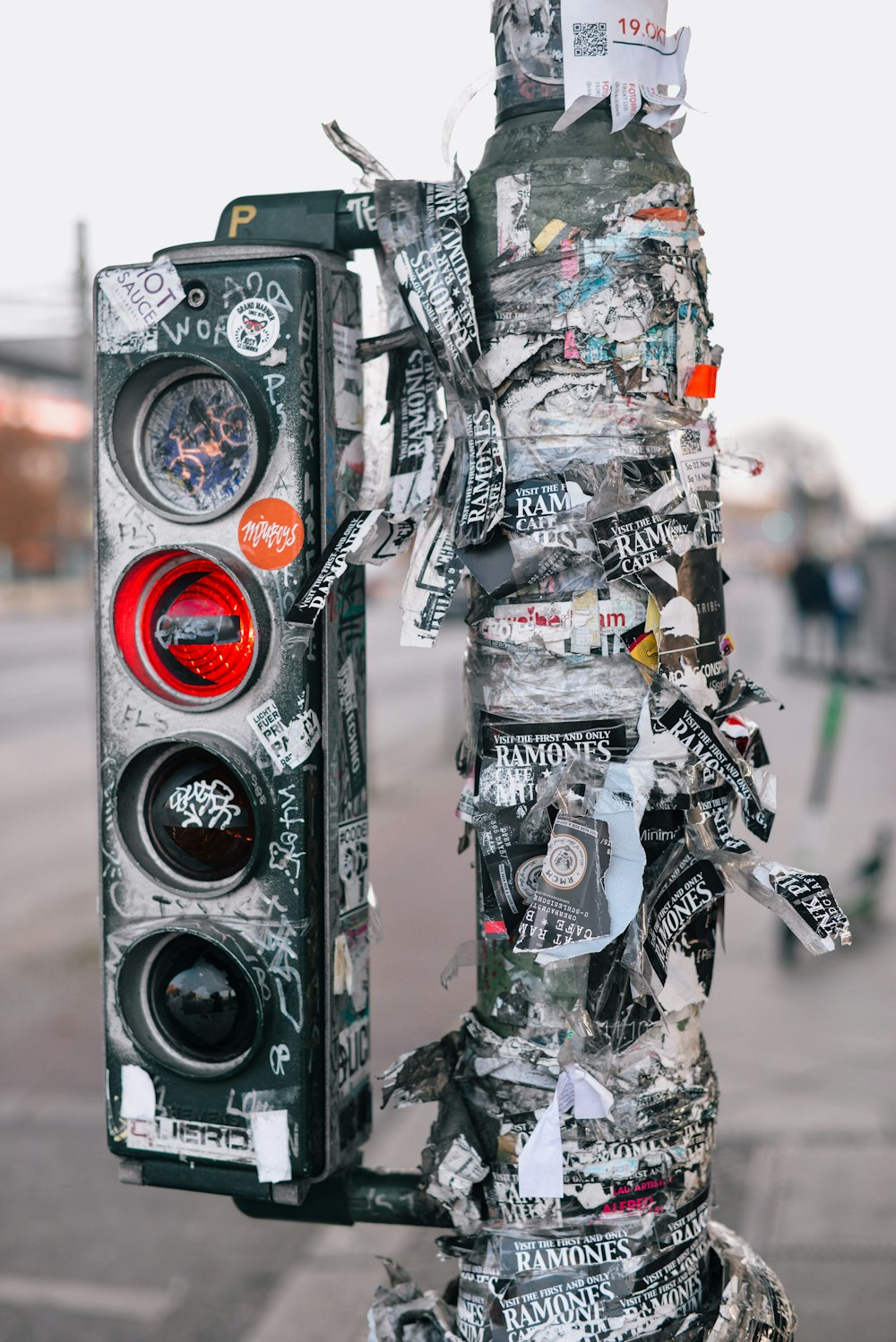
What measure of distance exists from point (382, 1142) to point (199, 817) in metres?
3.15

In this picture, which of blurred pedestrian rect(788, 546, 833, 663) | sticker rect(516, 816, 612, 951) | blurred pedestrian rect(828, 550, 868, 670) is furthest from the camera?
blurred pedestrian rect(788, 546, 833, 663)

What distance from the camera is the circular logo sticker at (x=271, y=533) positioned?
1.83 metres

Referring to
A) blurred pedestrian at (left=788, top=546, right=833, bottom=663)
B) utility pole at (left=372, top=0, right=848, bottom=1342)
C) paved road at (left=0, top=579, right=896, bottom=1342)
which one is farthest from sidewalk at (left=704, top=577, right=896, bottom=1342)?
blurred pedestrian at (left=788, top=546, right=833, bottom=663)

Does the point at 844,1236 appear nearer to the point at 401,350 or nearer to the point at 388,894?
the point at 401,350

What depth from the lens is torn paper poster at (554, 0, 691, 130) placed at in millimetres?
1771

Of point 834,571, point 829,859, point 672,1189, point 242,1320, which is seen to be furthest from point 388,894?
point 834,571

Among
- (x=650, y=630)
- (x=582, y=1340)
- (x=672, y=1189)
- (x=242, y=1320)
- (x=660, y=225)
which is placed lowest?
(x=242, y=1320)

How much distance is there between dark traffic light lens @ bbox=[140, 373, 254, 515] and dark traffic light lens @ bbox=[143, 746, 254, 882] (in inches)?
14.7

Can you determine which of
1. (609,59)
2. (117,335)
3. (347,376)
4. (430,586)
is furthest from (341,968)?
(609,59)

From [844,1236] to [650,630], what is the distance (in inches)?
120

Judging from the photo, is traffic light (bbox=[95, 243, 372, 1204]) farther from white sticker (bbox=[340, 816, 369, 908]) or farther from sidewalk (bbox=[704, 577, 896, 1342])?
sidewalk (bbox=[704, 577, 896, 1342])

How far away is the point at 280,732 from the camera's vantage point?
1848 mm

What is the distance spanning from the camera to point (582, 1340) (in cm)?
176

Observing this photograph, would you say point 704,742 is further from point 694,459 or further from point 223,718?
point 223,718
